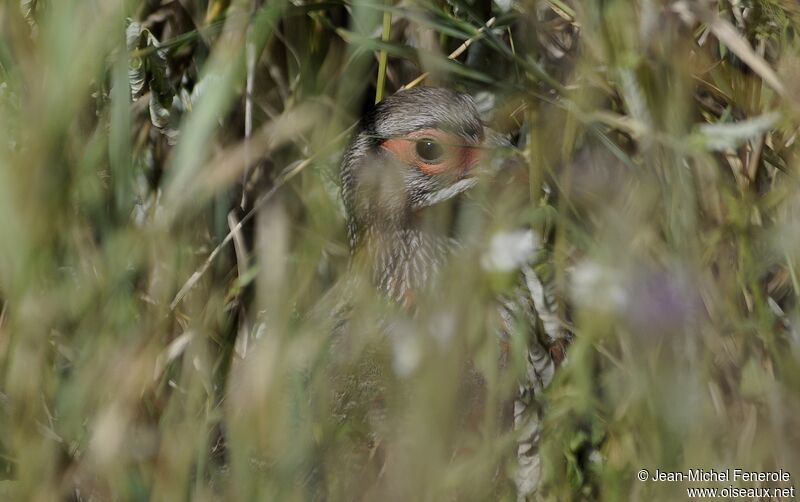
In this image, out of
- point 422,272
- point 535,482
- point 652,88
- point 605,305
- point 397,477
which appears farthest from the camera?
point 422,272

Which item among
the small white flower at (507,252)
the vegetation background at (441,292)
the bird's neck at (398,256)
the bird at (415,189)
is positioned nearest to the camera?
the vegetation background at (441,292)

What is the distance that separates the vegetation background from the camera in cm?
144

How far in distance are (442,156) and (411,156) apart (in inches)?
3.7

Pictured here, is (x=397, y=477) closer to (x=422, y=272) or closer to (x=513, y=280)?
(x=513, y=280)

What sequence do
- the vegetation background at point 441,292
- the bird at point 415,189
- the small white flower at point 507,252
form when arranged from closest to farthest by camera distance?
the vegetation background at point 441,292 → the small white flower at point 507,252 → the bird at point 415,189

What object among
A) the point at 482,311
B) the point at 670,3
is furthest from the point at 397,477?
the point at 670,3

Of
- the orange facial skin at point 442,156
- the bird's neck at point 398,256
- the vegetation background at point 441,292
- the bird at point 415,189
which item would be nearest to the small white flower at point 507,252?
the vegetation background at point 441,292

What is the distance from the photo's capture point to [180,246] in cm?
212

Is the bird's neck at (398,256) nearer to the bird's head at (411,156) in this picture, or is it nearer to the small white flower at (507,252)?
the bird's head at (411,156)

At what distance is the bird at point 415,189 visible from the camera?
82.4 inches

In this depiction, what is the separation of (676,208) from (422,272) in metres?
1.18
